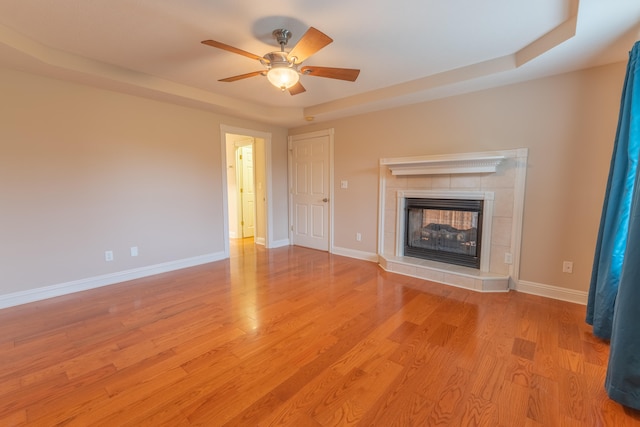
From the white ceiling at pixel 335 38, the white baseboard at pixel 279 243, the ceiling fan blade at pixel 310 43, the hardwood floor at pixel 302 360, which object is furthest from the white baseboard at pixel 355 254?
the ceiling fan blade at pixel 310 43

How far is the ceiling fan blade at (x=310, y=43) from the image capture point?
1.80 metres

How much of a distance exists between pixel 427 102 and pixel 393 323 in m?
2.81

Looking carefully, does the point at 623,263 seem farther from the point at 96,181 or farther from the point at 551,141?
the point at 96,181

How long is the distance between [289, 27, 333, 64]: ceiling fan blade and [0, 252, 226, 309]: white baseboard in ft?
10.6

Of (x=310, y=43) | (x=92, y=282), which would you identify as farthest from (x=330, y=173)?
(x=92, y=282)

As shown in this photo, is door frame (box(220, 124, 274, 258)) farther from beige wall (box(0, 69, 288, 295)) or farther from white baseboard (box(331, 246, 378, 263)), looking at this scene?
white baseboard (box(331, 246, 378, 263))

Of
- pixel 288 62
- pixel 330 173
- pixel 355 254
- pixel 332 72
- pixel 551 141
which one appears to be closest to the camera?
pixel 288 62

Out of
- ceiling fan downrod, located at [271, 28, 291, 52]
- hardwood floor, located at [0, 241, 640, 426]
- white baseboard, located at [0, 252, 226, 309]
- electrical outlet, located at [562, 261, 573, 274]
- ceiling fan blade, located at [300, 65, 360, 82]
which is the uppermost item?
ceiling fan downrod, located at [271, 28, 291, 52]

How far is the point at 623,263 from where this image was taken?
1.58m

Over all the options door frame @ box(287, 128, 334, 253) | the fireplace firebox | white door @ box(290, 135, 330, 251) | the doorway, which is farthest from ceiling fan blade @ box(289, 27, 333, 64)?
the doorway

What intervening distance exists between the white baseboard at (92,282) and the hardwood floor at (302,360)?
0.15 metres

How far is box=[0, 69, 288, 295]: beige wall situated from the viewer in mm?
2754

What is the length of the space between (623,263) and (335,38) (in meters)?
2.54

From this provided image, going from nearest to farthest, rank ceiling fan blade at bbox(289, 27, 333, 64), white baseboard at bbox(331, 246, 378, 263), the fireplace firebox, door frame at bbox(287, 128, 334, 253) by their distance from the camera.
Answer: ceiling fan blade at bbox(289, 27, 333, 64) → the fireplace firebox → white baseboard at bbox(331, 246, 378, 263) → door frame at bbox(287, 128, 334, 253)
